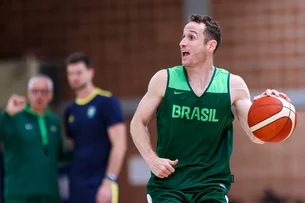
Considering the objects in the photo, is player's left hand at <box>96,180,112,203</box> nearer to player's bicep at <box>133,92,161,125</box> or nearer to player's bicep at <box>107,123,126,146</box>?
player's bicep at <box>107,123,126,146</box>

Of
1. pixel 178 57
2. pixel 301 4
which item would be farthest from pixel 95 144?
pixel 301 4

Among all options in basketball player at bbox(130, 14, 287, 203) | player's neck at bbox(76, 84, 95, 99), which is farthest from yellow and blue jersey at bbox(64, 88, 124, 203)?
basketball player at bbox(130, 14, 287, 203)

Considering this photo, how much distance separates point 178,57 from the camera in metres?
10.6

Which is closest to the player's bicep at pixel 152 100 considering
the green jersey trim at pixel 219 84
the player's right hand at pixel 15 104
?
→ the green jersey trim at pixel 219 84

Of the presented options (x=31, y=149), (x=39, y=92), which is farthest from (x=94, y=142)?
(x=39, y=92)

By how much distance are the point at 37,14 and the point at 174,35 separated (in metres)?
2.47

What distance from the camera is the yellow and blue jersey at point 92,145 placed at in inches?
287

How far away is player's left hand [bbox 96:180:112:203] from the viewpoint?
7.13m

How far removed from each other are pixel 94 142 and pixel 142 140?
2.67 meters

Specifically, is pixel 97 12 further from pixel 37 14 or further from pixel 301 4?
pixel 301 4

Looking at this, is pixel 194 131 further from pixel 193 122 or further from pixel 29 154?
pixel 29 154

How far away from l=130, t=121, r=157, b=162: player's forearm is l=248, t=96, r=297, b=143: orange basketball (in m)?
0.76

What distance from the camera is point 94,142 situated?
7.33 m

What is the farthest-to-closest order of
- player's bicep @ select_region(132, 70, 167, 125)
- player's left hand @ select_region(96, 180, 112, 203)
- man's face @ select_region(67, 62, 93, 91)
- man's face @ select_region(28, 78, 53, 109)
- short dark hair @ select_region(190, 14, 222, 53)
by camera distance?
man's face @ select_region(28, 78, 53, 109)
man's face @ select_region(67, 62, 93, 91)
player's left hand @ select_region(96, 180, 112, 203)
short dark hair @ select_region(190, 14, 222, 53)
player's bicep @ select_region(132, 70, 167, 125)
